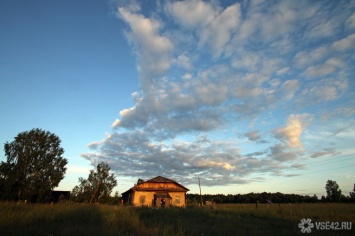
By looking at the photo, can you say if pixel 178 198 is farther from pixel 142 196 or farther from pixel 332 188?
pixel 332 188

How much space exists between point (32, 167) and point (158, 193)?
2082 cm

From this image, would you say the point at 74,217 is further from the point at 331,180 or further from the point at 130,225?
the point at 331,180

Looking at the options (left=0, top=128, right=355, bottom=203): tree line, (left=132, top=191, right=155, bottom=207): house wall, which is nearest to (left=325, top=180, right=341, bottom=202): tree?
(left=0, top=128, right=355, bottom=203): tree line

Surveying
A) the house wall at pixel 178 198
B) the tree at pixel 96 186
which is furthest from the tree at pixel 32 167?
the house wall at pixel 178 198

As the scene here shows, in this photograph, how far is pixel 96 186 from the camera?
46219 millimetres

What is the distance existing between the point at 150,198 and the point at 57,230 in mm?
34105

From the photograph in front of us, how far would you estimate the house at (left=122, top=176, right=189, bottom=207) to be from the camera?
3930 cm

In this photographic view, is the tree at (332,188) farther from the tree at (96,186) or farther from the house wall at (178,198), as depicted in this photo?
the tree at (96,186)

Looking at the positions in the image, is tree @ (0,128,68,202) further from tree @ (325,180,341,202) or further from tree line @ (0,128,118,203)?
tree @ (325,180,341,202)

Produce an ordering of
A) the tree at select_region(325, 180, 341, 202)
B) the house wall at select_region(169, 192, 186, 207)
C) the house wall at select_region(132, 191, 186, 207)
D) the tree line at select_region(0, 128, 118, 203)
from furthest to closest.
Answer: the tree at select_region(325, 180, 341, 202) < the house wall at select_region(169, 192, 186, 207) < the house wall at select_region(132, 191, 186, 207) < the tree line at select_region(0, 128, 118, 203)

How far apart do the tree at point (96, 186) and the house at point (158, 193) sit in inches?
322

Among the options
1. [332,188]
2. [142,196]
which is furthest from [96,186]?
[332,188]

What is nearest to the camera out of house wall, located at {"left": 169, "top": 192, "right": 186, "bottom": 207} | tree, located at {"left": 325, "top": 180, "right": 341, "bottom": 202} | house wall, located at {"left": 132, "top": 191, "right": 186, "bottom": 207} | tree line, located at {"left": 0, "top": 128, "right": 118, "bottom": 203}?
tree line, located at {"left": 0, "top": 128, "right": 118, "bottom": 203}

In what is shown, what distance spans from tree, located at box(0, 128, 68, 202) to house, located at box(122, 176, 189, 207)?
43.7 ft
